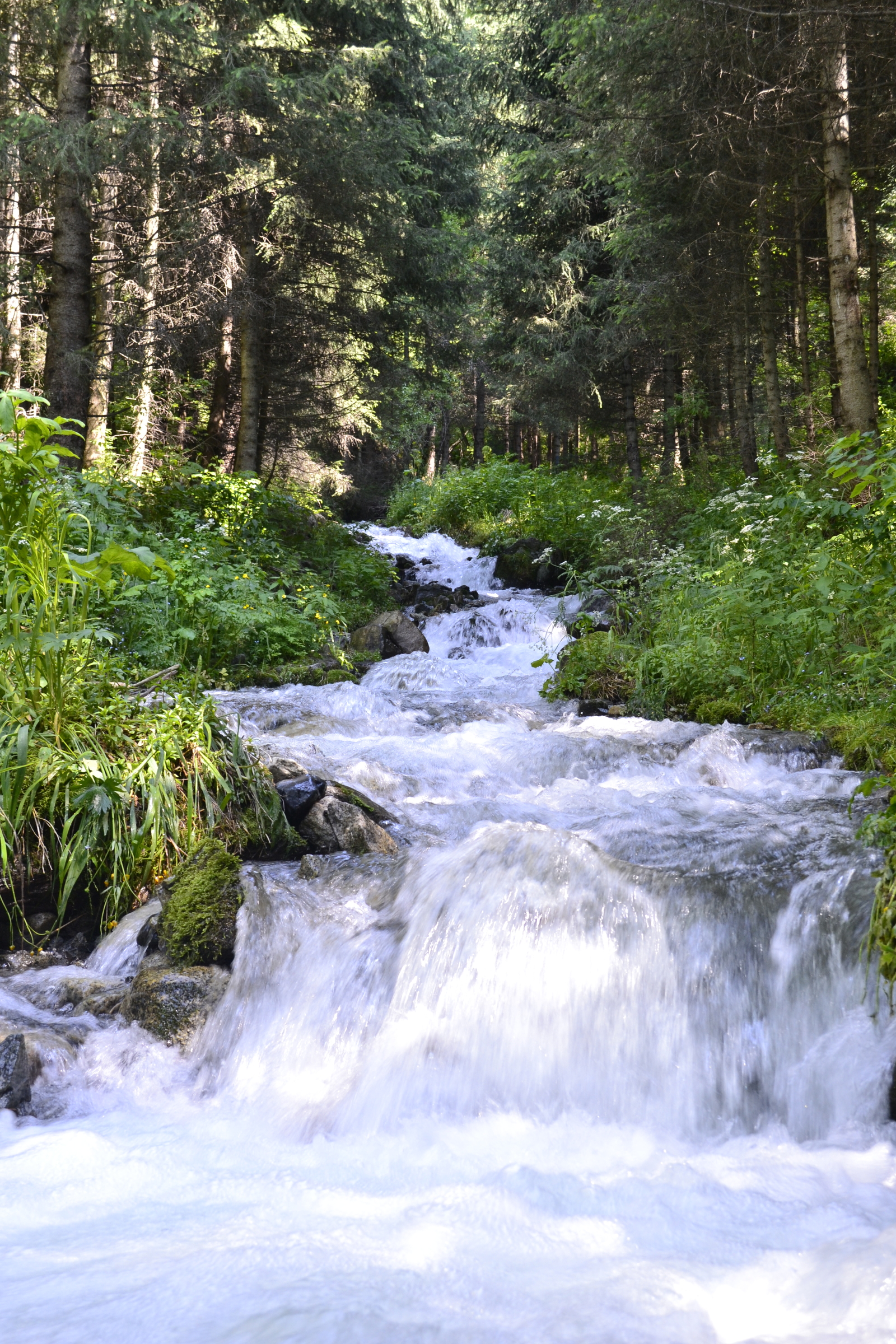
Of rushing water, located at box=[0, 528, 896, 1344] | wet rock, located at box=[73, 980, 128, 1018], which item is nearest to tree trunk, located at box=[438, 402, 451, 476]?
rushing water, located at box=[0, 528, 896, 1344]

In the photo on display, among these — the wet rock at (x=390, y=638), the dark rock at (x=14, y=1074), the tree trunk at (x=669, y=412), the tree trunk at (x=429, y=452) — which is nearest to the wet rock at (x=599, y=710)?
the wet rock at (x=390, y=638)

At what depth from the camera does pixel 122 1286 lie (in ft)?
7.22

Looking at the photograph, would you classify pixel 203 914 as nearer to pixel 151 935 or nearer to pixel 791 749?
pixel 151 935

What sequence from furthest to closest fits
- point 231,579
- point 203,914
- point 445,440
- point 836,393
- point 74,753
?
point 445,440 < point 836,393 < point 231,579 < point 74,753 < point 203,914

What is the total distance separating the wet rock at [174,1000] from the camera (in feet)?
11.9

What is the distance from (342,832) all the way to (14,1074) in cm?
226

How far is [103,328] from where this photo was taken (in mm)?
12930

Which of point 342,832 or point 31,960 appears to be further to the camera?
point 342,832

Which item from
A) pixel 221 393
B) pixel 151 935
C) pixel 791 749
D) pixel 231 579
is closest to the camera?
pixel 151 935

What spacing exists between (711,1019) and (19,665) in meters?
3.64

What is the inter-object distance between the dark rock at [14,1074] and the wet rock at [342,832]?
2086 millimetres

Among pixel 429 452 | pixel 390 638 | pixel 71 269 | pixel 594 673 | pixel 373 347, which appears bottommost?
pixel 594 673

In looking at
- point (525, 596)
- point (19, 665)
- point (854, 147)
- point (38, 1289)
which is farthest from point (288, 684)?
point (854, 147)

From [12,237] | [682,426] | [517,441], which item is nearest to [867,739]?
[12,237]
